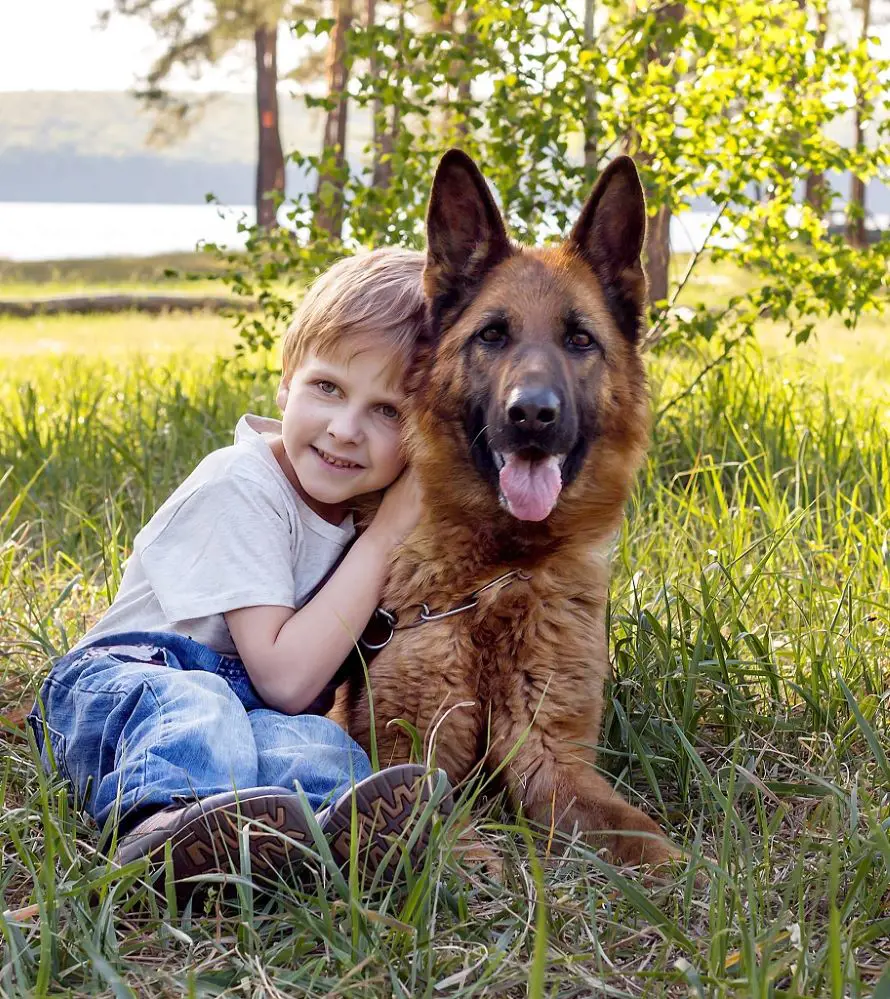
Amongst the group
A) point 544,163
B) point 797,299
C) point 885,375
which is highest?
point 544,163

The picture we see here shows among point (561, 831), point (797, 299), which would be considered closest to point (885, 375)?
point (797, 299)

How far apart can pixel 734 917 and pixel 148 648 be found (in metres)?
1.42

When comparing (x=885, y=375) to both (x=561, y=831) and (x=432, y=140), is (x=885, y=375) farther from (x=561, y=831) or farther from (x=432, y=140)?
(x=561, y=831)

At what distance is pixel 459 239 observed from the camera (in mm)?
2814

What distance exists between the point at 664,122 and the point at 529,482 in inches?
102

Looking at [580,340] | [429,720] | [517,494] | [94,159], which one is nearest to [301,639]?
Answer: [429,720]

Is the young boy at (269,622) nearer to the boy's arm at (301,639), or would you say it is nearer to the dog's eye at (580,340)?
the boy's arm at (301,639)

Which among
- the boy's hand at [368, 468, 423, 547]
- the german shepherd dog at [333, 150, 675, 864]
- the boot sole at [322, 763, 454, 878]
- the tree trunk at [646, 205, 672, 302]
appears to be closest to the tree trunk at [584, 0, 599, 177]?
the tree trunk at [646, 205, 672, 302]

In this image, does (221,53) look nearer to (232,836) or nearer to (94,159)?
(232,836)

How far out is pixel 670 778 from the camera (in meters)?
2.74

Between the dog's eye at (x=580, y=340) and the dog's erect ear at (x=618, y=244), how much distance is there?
0.16 meters

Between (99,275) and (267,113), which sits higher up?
(267,113)

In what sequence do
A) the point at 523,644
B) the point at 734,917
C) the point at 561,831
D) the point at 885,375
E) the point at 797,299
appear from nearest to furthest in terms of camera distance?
the point at 734,917, the point at 561,831, the point at 523,644, the point at 797,299, the point at 885,375

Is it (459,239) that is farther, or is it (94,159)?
(94,159)
